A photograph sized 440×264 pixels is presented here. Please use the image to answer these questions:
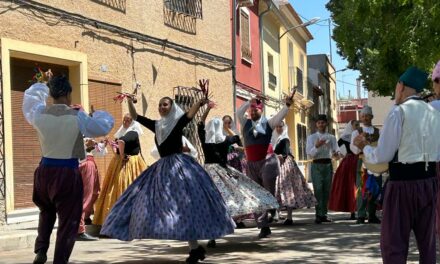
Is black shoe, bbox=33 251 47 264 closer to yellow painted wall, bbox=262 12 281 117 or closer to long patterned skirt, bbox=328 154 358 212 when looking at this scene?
long patterned skirt, bbox=328 154 358 212

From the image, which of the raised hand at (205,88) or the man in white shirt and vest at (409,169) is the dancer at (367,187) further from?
the man in white shirt and vest at (409,169)

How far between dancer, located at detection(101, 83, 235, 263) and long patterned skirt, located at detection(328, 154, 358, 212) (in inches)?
A: 188

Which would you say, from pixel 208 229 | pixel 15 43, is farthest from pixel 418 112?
pixel 15 43

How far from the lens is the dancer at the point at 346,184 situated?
10.8 m

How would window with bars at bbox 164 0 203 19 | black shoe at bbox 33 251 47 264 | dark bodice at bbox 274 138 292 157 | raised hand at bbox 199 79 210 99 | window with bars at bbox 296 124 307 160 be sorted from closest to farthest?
1. black shoe at bbox 33 251 47 264
2. raised hand at bbox 199 79 210 99
3. dark bodice at bbox 274 138 292 157
4. window with bars at bbox 164 0 203 19
5. window with bars at bbox 296 124 307 160

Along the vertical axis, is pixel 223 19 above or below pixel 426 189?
above

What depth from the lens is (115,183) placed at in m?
9.23

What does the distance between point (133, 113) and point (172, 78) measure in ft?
24.6

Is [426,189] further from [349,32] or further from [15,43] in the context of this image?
[349,32]

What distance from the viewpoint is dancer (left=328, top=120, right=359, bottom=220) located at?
10789 millimetres

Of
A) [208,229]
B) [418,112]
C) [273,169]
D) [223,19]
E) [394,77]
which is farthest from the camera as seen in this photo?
[223,19]

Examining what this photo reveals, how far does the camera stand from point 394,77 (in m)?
13.5

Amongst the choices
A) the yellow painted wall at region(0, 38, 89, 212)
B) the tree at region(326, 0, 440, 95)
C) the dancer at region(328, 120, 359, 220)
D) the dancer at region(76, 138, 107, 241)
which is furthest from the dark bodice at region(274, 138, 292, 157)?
the yellow painted wall at region(0, 38, 89, 212)

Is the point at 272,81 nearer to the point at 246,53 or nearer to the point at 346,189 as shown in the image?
the point at 246,53
